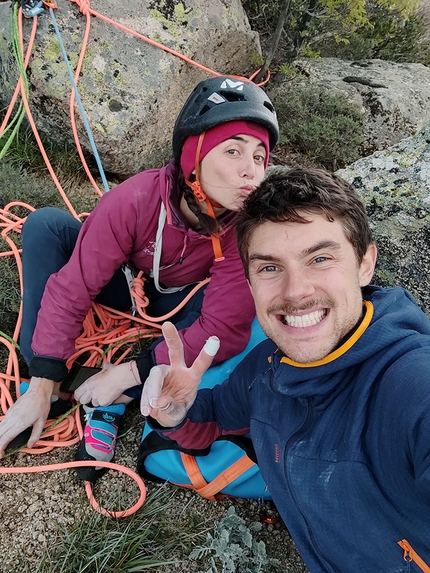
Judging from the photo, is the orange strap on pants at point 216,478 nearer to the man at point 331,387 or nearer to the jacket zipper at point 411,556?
the man at point 331,387

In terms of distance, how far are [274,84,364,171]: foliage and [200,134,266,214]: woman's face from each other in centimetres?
306

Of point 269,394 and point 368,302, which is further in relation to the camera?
point 269,394

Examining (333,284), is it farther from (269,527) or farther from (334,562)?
(269,527)

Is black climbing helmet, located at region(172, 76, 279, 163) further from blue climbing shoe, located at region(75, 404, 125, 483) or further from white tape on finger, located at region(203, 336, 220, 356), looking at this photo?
blue climbing shoe, located at region(75, 404, 125, 483)

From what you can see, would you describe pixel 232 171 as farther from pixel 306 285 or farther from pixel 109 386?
pixel 109 386

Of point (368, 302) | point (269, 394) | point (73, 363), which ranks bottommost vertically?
point (73, 363)

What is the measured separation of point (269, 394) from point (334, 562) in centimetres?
65

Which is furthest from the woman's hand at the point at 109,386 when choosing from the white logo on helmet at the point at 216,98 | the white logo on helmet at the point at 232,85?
the white logo on helmet at the point at 232,85

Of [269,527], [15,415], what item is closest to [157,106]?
[15,415]

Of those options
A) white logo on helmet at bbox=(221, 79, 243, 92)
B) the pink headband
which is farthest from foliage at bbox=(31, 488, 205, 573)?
white logo on helmet at bbox=(221, 79, 243, 92)

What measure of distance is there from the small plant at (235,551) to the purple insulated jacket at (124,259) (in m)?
0.90

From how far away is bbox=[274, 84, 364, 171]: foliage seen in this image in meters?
5.36

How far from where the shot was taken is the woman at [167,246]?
7.95 ft

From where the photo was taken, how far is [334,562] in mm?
1654
